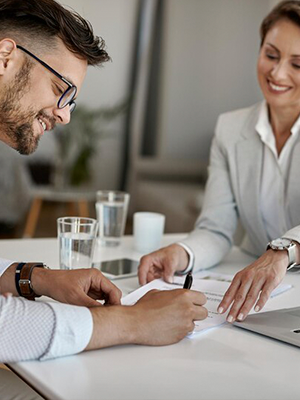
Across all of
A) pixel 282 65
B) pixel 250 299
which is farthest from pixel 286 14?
pixel 250 299

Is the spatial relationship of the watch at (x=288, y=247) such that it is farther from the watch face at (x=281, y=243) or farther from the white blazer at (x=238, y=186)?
the white blazer at (x=238, y=186)

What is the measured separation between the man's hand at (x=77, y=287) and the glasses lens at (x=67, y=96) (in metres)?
0.40

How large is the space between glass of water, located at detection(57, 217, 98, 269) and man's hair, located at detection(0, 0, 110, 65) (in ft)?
1.30

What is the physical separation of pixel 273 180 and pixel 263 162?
0.07 metres

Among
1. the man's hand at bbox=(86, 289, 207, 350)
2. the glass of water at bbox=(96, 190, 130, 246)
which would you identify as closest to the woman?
the glass of water at bbox=(96, 190, 130, 246)

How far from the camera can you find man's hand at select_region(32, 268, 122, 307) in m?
1.20

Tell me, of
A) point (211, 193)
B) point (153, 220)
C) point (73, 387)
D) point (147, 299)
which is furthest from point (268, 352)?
point (211, 193)

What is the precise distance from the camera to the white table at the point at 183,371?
2.89 ft

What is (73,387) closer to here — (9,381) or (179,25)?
(9,381)

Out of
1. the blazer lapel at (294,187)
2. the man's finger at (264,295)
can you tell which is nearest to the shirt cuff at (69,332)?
the man's finger at (264,295)

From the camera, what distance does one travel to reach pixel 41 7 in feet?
4.46

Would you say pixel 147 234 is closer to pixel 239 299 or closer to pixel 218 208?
pixel 218 208

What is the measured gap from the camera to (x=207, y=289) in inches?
55.6

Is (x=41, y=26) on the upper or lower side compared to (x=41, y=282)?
upper
